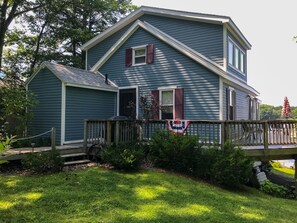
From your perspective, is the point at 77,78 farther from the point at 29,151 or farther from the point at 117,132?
the point at 29,151

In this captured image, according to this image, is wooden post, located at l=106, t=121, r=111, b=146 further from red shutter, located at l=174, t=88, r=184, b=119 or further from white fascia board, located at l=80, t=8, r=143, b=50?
white fascia board, located at l=80, t=8, r=143, b=50

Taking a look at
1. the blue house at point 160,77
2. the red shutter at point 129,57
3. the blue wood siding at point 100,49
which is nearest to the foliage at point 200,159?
the blue house at point 160,77

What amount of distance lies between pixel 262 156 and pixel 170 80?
204 inches

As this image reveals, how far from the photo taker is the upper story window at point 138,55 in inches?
476

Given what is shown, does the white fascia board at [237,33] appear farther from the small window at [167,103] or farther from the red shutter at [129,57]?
the red shutter at [129,57]

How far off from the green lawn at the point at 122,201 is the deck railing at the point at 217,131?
181cm

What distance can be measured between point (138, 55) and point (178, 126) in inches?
217

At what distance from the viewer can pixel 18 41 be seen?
68.5 feet

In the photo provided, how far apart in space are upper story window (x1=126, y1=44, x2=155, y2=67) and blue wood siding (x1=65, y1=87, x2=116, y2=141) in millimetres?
2032

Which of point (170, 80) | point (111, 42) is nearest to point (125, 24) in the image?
point (111, 42)

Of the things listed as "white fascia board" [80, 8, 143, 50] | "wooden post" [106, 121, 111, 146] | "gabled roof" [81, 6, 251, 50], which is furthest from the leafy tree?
"wooden post" [106, 121, 111, 146]

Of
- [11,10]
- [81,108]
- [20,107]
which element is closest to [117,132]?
[81,108]

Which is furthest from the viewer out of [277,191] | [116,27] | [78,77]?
[116,27]

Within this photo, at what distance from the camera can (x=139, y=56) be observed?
1258cm
